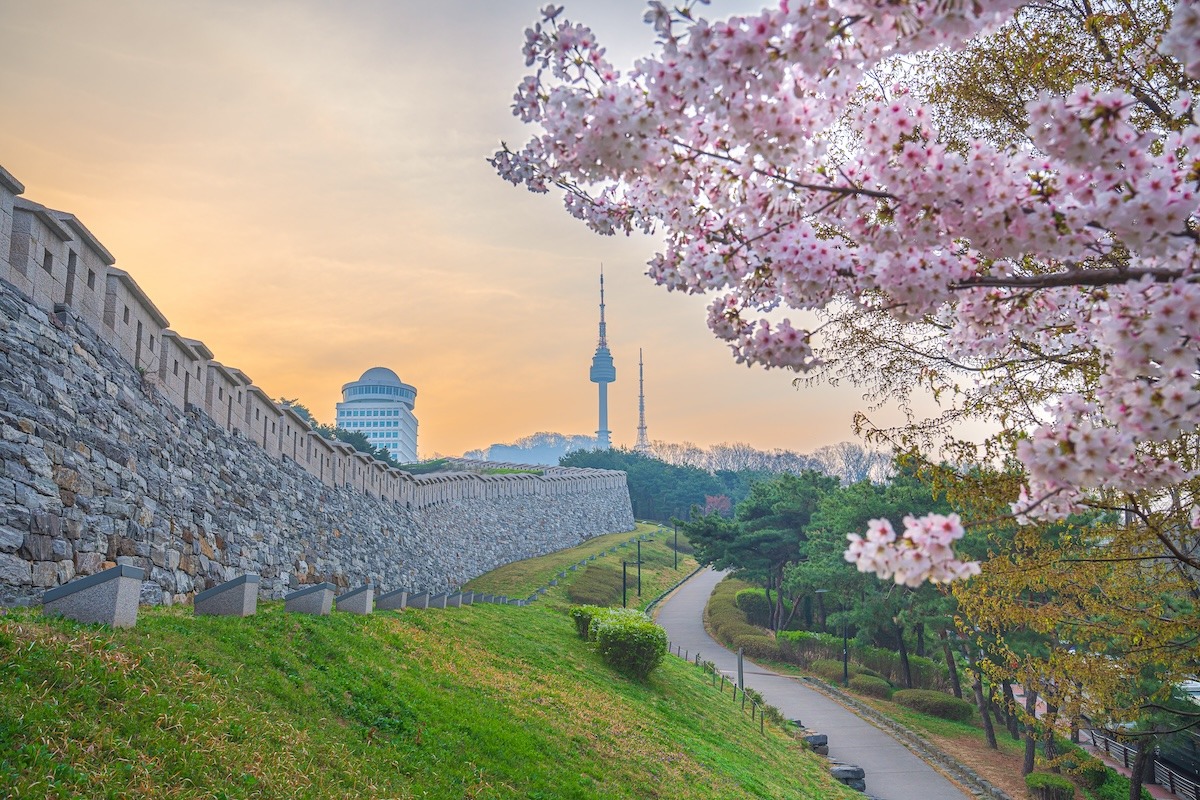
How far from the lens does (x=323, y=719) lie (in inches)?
299

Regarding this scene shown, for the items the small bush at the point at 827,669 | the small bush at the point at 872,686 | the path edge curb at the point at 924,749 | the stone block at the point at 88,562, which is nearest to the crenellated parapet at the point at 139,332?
the stone block at the point at 88,562

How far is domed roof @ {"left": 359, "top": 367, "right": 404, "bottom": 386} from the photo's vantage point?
15512 cm

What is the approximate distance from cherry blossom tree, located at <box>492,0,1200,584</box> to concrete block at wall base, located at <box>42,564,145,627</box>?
461 centimetres

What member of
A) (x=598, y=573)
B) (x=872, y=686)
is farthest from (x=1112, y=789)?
(x=598, y=573)

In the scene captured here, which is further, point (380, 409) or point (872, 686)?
point (380, 409)

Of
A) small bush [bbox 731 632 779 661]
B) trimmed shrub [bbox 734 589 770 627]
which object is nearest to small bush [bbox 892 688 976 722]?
small bush [bbox 731 632 779 661]

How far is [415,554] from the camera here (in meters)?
27.5

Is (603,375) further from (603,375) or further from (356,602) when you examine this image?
(356,602)

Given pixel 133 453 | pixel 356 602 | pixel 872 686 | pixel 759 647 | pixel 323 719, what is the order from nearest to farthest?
pixel 323 719
pixel 133 453
pixel 356 602
pixel 872 686
pixel 759 647

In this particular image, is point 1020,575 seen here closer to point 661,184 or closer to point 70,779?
point 661,184

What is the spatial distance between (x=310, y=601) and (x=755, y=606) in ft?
118

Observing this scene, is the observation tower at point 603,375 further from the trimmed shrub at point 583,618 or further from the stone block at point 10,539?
the stone block at point 10,539

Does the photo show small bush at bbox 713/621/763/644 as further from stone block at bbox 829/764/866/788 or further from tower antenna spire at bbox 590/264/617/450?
tower antenna spire at bbox 590/264/617/450

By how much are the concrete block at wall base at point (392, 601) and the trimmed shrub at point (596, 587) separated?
20296 millimetres
